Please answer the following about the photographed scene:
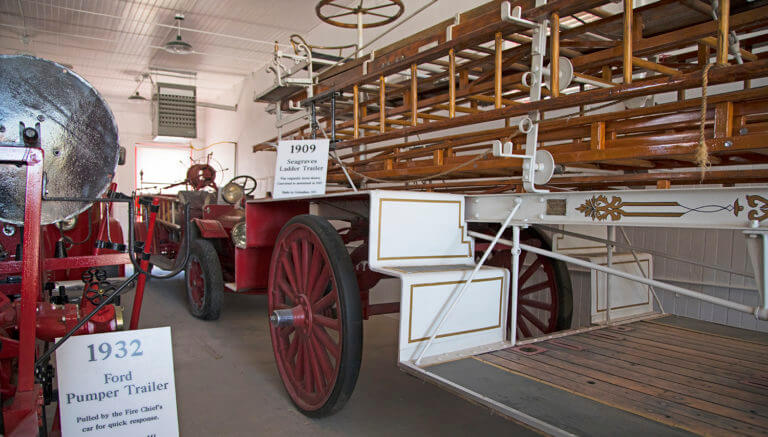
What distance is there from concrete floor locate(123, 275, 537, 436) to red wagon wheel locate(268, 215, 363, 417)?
21 cm

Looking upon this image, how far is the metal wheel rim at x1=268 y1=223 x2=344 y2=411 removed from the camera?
256 centimetres

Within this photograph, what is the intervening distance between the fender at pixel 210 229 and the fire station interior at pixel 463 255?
31.1 inches

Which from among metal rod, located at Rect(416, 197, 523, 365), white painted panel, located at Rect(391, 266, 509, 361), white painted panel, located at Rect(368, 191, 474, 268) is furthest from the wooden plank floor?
white painted panel, located at Rect(368, 191, 474, 268)

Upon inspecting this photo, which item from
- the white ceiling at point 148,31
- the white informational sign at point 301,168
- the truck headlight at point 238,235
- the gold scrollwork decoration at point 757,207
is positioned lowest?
the truck headlight at point 238,235

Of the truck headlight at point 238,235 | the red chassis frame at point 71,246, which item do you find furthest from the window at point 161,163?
the truck headlight at point 238,235

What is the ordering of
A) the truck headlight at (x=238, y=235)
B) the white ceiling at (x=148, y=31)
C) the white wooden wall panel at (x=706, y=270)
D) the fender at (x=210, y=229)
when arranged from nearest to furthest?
the white wooden wall panel at (x=706, y=270), the truck headlight at (x=238, y=235), the fender at (x=210, y=229), the white ceiling at (x=148, y=31)

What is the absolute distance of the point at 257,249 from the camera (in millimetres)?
3857

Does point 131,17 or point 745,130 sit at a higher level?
point 131,17

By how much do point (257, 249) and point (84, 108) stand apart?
1.68m

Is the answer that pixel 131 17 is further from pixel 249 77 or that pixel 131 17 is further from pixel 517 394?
pixel 517 394

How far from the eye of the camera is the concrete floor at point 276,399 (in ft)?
8.85

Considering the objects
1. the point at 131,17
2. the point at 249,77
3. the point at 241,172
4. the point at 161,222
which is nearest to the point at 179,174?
the point at 241,172

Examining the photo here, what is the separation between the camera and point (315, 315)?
2697 mm

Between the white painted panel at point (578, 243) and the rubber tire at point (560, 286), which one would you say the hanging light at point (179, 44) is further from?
the white painted panel at point (578, 243)
